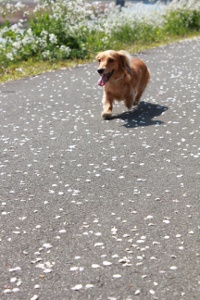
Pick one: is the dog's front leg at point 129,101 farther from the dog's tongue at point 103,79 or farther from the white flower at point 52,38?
the white flower at point 52,38

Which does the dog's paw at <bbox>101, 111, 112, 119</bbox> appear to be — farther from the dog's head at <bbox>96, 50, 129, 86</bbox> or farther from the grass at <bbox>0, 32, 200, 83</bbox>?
the grass at <bbox>0, 32, 200, 83</bbox>

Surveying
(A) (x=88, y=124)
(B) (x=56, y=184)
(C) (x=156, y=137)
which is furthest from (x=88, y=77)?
(B) (x=56, y=184)

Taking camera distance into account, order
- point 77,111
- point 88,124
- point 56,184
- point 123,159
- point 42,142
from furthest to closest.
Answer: point 77,111 < point 88,124 < point 42,142 < point 123,159 < point 56,184

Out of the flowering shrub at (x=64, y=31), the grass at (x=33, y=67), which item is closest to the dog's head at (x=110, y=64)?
the grass at (x=33, y=67)

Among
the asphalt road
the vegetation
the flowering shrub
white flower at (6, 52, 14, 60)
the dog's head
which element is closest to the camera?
the asphalt road

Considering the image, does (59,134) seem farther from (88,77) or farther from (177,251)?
(88,77)

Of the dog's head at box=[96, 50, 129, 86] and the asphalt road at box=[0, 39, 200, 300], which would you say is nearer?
the asphalt road at box=[0, 39, 200, 300]

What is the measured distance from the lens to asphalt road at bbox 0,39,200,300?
353 centimetres

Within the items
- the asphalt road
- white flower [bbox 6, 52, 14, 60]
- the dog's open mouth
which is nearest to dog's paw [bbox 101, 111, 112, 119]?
the asphalt road

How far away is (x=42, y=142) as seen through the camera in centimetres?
656

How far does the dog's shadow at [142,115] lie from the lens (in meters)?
7.34

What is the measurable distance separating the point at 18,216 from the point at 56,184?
2.50ft

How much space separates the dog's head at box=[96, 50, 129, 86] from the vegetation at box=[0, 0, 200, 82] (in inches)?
135

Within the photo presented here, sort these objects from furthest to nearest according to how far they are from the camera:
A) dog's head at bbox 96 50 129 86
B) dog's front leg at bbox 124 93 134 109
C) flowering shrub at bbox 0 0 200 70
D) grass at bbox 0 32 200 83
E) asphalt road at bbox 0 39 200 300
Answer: flowering shrub at bbox 0 0 200 70
grass at bbox 0 32 200 83
dog's front leg at bbox 124 93 134 109
dog's head at bbox 96 50 129 86
asphalt road at bbox 0 39 200 300
